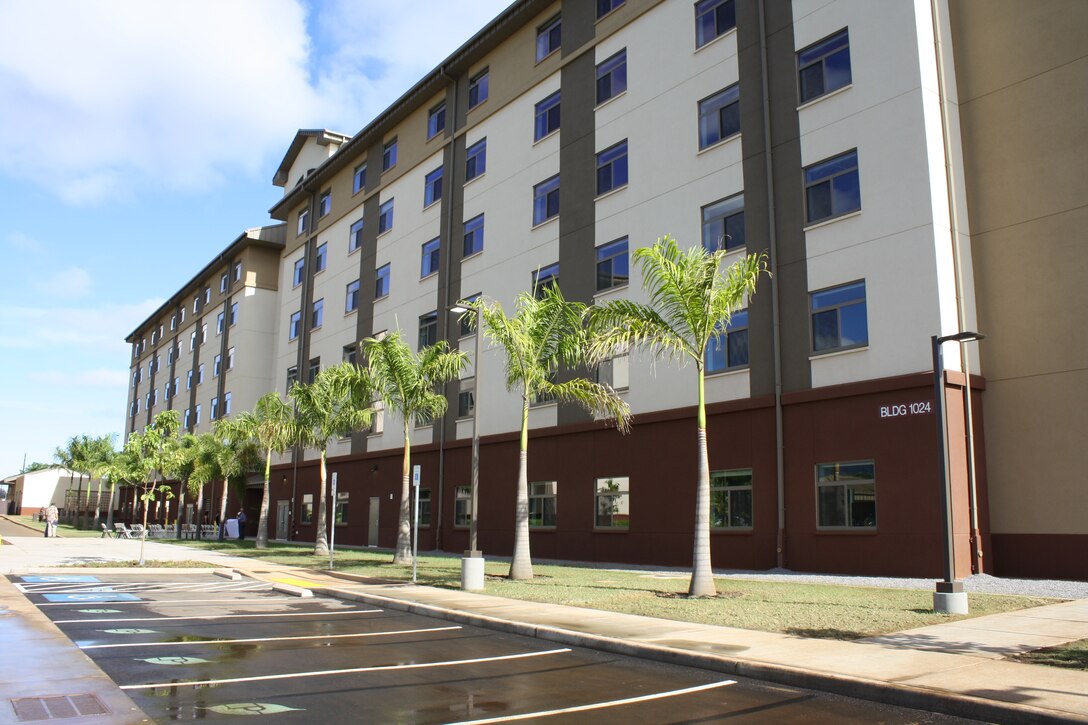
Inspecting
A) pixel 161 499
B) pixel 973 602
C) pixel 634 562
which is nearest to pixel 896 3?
pixel 973 602

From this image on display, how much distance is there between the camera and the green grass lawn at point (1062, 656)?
8875 mm

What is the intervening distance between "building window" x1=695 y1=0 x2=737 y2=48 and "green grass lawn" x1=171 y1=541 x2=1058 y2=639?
50.6 ft

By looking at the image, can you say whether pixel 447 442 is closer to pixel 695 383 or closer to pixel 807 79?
pixel 695 383

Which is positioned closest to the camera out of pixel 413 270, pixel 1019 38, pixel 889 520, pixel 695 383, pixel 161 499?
pixel 889 520

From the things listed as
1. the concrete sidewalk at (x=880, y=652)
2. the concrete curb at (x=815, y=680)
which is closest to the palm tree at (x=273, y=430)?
the concrete sidewalk at (x=880, y=652)

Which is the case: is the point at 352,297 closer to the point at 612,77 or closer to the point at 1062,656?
the point at 612,77

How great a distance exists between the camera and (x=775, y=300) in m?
21.5

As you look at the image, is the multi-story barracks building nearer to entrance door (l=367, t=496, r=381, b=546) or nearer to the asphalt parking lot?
entrance door (l=367, t=496, r=381, b=546)

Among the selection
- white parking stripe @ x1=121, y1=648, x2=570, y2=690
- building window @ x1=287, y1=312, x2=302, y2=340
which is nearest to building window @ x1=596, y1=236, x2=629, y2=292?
white parking stripe @ x1=121, y1=648, x2=570, y2=690

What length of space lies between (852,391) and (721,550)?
551 centimetres

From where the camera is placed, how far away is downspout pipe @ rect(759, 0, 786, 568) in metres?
20.5

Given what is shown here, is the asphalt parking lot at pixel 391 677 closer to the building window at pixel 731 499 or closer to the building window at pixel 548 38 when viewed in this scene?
the building window at pixel 731 499

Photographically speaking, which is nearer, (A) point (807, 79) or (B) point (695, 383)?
(A) point (807, 79)

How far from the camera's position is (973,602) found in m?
14.0
